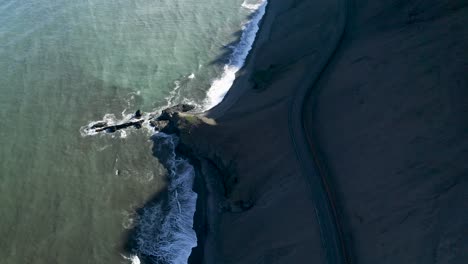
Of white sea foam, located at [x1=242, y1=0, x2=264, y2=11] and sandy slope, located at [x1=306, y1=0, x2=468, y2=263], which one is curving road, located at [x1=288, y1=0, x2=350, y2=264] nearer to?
sandy slope, located at [x1=306, y1=0, x2=468, y2=263]

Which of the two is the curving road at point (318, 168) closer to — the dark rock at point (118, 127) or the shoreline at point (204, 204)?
the shoreline at point (204, 204)

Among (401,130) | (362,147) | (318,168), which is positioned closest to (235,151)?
(318,168)

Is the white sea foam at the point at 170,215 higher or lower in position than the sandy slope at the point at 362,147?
lower

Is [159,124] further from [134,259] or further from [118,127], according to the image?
[134,259]

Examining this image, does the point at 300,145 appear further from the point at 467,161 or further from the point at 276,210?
the point at 467,161

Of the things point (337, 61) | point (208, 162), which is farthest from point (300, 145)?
point (337, 61)

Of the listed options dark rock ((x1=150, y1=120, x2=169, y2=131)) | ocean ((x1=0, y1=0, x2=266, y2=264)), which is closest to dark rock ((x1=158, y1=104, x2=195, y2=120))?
dark rock ((x1=150, y1=120, x2=169, y2=131))

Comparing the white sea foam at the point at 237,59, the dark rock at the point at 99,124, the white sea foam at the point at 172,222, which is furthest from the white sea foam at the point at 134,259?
the white sea foam at the point at 237,59
